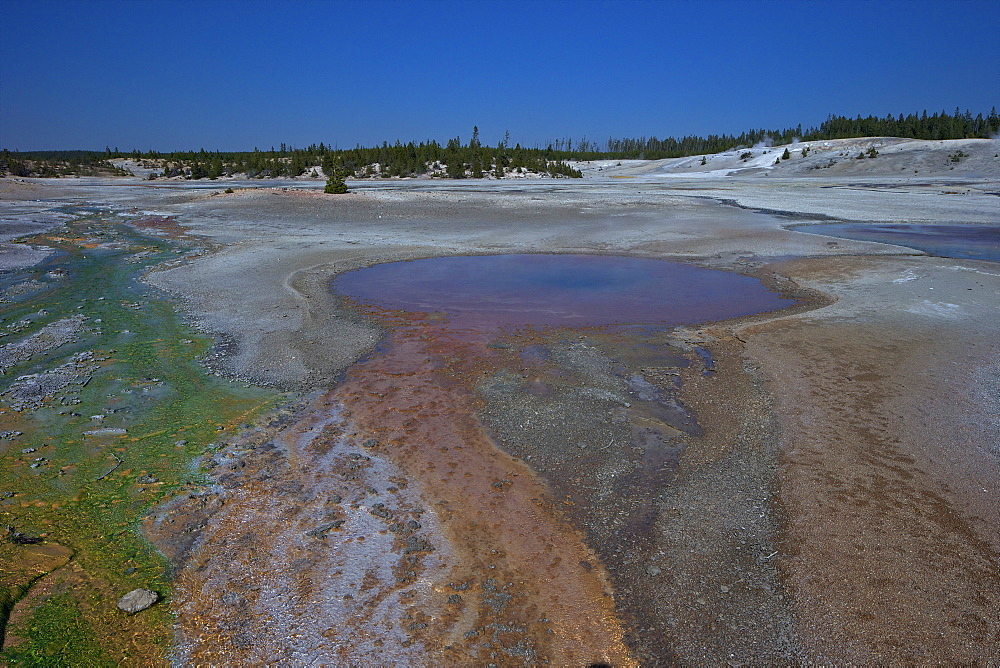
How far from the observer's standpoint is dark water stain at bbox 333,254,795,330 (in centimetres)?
871

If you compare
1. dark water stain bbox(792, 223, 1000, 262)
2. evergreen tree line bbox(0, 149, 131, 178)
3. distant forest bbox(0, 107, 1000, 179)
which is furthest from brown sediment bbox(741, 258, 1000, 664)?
evergreen tree line bbox(0, 149, 131, 178)

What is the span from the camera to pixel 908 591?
324cm

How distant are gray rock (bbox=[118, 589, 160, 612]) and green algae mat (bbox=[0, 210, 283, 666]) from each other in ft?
0.11

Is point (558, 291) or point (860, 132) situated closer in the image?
point (558, 291)

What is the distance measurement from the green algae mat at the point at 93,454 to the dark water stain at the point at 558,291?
130 inches

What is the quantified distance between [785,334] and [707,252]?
21.9 feet

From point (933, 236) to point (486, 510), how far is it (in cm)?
1729

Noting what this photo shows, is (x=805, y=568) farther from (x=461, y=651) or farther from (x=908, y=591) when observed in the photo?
(x=461, y=651)

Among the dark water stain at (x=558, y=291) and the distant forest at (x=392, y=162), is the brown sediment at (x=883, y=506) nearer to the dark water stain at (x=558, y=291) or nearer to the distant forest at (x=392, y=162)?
the dark water stain at (x=558, y=291)

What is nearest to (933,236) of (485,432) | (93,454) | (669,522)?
(485,432)

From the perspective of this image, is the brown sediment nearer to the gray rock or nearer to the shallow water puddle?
the shallow water puddle

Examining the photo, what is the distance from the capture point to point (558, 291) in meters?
10.3

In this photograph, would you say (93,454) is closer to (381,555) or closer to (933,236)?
(381,555)

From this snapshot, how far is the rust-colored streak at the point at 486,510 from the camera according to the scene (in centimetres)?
306
